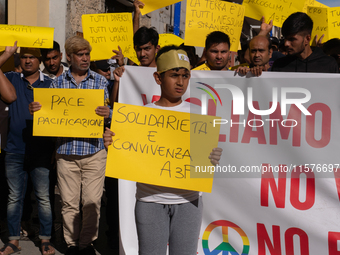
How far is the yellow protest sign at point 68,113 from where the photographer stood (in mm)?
3443

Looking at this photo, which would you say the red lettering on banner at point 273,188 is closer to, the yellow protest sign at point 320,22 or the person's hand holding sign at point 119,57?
the person's hand holding sign at point 119,57

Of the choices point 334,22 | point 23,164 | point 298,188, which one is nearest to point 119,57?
point 23,164

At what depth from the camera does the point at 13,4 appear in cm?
713

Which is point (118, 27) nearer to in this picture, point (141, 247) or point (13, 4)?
point (141, 247)

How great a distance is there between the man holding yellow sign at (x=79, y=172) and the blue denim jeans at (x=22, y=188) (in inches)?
8.8

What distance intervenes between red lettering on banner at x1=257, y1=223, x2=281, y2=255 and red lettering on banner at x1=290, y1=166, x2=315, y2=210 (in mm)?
259

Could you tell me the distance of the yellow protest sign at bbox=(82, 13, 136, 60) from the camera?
14.8 ft

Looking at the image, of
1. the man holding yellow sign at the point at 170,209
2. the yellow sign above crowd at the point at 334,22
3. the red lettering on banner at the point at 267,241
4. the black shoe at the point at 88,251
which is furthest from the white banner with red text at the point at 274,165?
the yellow sign above crowd at the point at 334,22

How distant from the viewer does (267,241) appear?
315 cm

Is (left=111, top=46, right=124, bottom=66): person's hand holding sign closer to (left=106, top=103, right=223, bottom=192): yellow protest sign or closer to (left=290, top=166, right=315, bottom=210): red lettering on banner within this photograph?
(left=106, top=103, right=223, bottom=192): yellow protest sign

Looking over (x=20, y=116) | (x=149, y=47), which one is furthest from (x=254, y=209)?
(x=20, y=116)

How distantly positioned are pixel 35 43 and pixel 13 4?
12.6 ft

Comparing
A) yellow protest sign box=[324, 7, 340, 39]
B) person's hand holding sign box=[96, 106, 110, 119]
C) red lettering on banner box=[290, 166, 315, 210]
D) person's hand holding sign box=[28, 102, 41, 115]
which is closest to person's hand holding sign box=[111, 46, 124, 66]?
person's hand holding sign box=[96, 106, 110, 119]

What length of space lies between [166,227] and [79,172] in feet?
5.33
